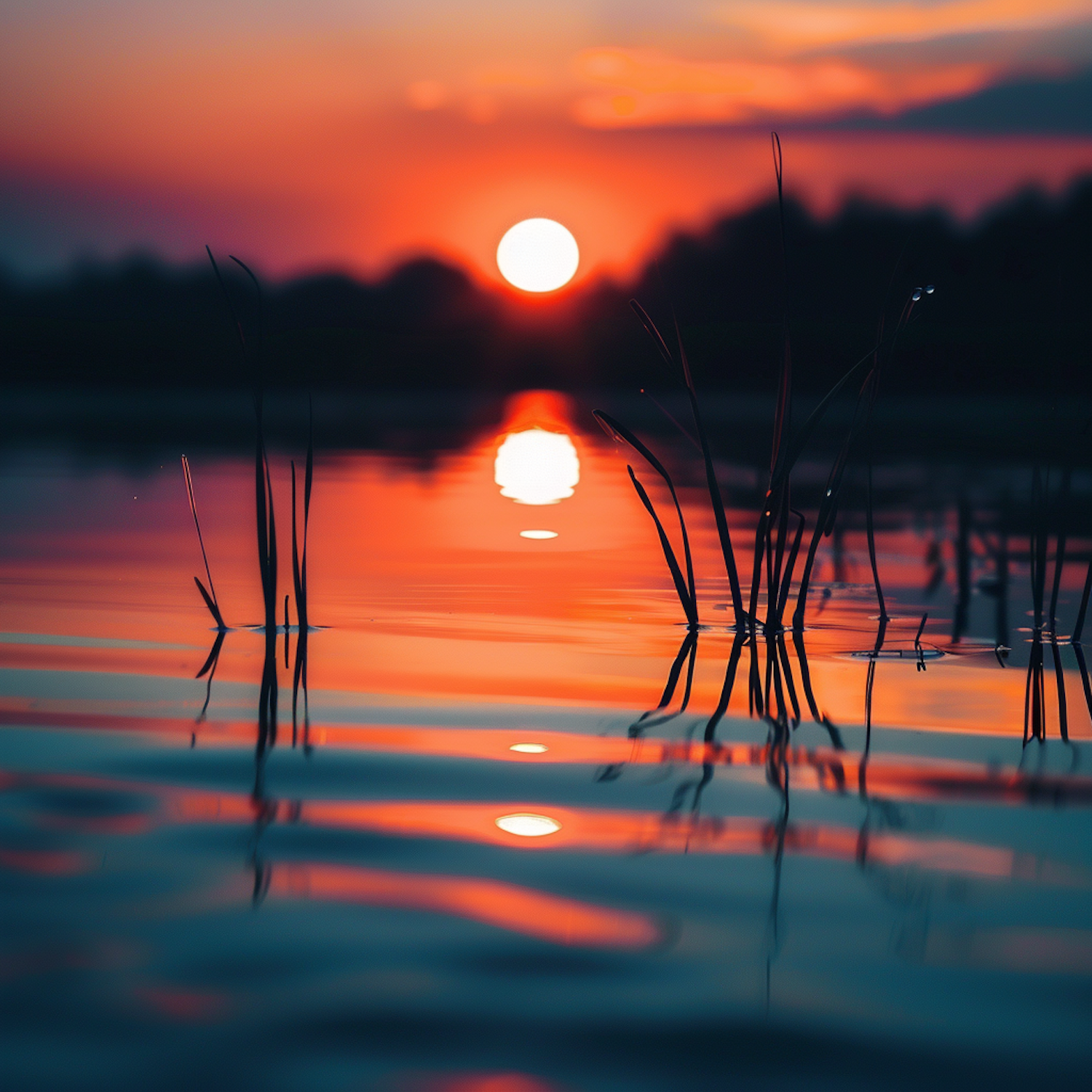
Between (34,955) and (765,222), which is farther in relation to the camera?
(765,222)

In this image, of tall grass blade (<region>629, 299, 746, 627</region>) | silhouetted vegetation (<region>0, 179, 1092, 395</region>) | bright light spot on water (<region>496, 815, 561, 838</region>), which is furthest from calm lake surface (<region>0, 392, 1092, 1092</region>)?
silhouetted vegetation (<region>0, 179, 1092, 395</region>)

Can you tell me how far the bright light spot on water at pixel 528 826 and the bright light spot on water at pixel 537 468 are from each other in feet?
9.86

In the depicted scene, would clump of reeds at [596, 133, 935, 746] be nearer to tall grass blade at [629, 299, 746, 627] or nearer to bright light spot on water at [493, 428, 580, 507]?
tall grass blade at [629, 299, 746, 627]

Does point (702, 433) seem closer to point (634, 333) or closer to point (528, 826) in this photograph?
point (528, 826)

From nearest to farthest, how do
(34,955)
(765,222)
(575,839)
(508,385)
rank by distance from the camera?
(34,955) < (575,839) < (765,222) < (508,385)

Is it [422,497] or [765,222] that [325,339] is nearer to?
[765,222]

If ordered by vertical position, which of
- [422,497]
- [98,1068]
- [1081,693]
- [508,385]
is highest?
[508,385]

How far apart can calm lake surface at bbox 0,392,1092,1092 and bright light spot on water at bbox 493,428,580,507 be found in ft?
6.88

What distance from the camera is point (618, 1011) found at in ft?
3.47

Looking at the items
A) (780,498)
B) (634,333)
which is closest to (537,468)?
(780,498)

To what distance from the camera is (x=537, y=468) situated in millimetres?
7496

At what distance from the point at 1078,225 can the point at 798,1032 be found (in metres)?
1.79

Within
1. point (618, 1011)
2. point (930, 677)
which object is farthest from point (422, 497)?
point (618, 1011)

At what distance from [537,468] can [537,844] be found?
612cm
